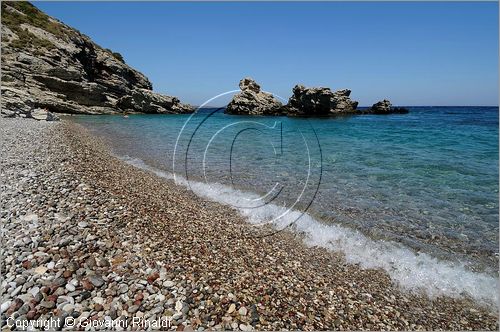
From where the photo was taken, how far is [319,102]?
91500mm

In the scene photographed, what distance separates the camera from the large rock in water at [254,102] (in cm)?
9581

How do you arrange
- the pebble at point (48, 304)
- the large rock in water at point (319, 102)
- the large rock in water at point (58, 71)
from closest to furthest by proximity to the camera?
the pebble at point (48, 304), the large rock in water at point (58, 71), the large rock in water at point (319, 102)

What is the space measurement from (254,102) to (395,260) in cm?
9154

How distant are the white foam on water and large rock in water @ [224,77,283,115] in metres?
87.9

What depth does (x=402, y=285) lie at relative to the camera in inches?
268

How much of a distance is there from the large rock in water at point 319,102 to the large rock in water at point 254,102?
A: 6330mm

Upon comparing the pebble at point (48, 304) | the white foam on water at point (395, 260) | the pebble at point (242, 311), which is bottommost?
the white foam on water at point (395, 260)

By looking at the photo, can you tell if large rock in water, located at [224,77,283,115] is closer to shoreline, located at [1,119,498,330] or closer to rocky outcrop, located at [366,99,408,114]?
rocky outcrop, located at [366,99,408,114]

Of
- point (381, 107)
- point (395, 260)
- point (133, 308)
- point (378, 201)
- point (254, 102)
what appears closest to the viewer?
point (133, 308)

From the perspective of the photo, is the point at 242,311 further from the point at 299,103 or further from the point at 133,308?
the point at 299,103

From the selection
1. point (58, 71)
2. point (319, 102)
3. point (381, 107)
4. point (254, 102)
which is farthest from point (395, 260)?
point (381, 107)

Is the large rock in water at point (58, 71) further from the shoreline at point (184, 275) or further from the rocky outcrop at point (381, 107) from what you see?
the rocky outcrop at point (381, 107)

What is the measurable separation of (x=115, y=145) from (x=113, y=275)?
23276 mm

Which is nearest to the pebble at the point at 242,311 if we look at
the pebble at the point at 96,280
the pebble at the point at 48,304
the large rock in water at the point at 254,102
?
the pebble at the point at 96,280
